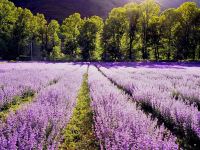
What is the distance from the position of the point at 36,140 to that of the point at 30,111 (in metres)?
1.54

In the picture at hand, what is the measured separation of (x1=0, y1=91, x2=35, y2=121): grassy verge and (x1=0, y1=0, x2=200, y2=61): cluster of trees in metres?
47.9

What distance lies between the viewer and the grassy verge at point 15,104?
26.5ft

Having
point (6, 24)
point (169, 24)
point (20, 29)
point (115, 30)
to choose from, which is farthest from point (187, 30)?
point (6, 24)

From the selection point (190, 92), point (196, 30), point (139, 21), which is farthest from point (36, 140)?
point (139, 21)

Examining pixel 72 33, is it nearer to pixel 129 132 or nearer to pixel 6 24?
pixel 6 24

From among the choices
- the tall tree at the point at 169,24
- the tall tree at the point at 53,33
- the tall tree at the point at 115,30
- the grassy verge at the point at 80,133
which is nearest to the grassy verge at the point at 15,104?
the grassy verge at the point at 80,133

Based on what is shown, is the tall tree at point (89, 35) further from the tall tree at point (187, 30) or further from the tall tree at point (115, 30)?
the tall tree at point (187, 30)

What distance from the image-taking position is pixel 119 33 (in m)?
66.2

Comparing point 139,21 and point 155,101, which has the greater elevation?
point 139,21

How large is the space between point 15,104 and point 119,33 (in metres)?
57.7

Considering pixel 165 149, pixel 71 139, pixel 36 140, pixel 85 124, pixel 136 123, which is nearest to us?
pixel 165 149

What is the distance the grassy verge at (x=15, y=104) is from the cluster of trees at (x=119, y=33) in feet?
157

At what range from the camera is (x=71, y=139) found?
20.2 ft

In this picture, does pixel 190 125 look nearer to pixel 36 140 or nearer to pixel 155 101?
pixel 155 101
